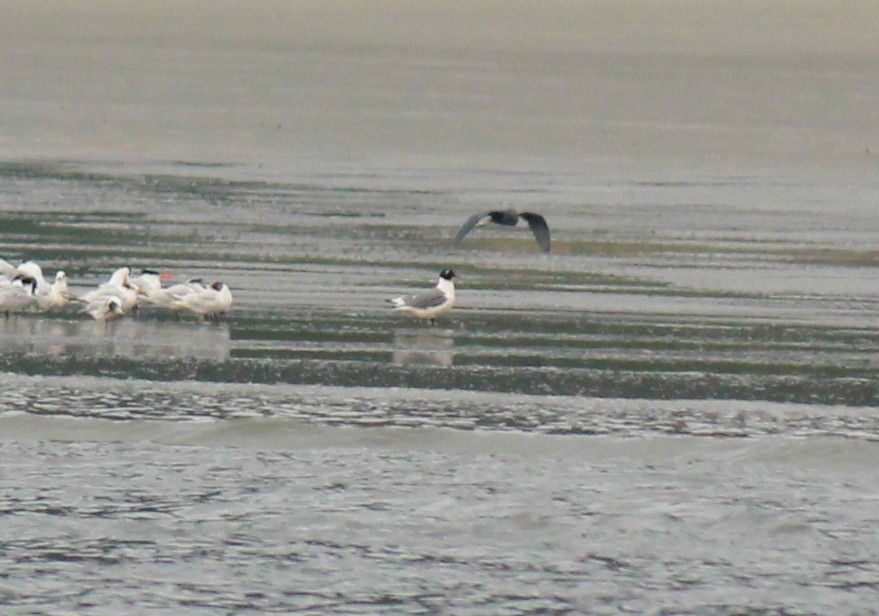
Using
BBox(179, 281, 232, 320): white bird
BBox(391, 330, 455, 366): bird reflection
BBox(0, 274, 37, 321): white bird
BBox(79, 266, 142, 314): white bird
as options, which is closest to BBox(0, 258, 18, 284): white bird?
BBox(0, 274, 37, 321): white bird

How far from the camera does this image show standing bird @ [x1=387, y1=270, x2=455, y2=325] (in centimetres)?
1531

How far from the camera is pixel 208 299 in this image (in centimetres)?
1511

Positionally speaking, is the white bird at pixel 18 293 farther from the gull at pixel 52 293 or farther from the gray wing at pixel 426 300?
the gray wing at pixel 426 300

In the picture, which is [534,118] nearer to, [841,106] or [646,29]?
[841,106]

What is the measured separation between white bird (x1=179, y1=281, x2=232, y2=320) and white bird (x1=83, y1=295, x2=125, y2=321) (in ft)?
1.53

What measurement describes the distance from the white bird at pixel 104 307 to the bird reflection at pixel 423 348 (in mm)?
2049

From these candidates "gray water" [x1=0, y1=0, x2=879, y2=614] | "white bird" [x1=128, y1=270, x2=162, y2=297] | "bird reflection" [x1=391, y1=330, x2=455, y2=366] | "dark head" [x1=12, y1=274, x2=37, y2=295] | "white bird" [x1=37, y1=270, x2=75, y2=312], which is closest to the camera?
"gray water" [x1=0, y1=0, x2=879, y2=614]

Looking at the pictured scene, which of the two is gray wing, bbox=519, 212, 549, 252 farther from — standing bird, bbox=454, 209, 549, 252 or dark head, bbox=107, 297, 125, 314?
dark head, bbox=107, 297, 125, 314

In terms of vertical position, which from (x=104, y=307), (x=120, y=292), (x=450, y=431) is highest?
(x=120, y=292)

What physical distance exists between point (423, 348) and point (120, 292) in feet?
7.86

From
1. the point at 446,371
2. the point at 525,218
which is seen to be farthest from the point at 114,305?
the point at 525,218

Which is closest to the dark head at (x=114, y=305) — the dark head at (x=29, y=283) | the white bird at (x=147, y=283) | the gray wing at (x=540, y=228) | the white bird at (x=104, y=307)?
the white bird at (x=104, y=307)

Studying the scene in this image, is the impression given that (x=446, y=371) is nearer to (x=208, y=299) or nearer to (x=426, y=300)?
(x=426, y=300)

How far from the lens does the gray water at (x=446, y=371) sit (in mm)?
9250
